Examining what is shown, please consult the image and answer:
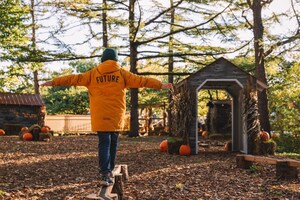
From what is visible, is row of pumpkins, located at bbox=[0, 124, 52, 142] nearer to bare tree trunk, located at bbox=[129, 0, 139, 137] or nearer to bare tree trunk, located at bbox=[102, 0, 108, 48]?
bare tree trunk, located at bbox=[129, 0, 139, 137]

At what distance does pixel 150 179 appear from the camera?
285 inches

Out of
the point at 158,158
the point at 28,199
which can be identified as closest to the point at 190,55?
the point at 158,158

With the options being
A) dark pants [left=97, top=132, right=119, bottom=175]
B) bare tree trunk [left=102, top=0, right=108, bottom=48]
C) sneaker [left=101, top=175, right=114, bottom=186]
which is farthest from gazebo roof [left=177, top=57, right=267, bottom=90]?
bare tree trunk [left=102, top=0, right=108, bottom=48]

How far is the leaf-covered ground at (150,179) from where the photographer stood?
5.94m

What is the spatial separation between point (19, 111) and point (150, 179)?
60.2 feet

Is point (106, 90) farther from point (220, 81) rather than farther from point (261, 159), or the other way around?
point (220, 81)

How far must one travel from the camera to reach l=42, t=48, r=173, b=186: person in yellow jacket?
530cm

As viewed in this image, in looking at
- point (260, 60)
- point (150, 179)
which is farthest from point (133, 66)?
point (150, 179)

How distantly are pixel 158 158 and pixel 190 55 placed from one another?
12.1 meters

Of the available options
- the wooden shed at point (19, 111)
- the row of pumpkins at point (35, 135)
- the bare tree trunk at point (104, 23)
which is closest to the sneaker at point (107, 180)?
the row of pumpkins at point (35, 135)

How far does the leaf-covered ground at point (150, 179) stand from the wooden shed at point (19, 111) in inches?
512

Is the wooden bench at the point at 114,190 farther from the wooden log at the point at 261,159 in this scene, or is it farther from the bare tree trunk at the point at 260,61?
the bare tree trunk at the point at 260,61

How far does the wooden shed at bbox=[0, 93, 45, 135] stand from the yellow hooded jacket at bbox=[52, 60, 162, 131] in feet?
59.9

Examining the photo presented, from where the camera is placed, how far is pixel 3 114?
76.1 ft
